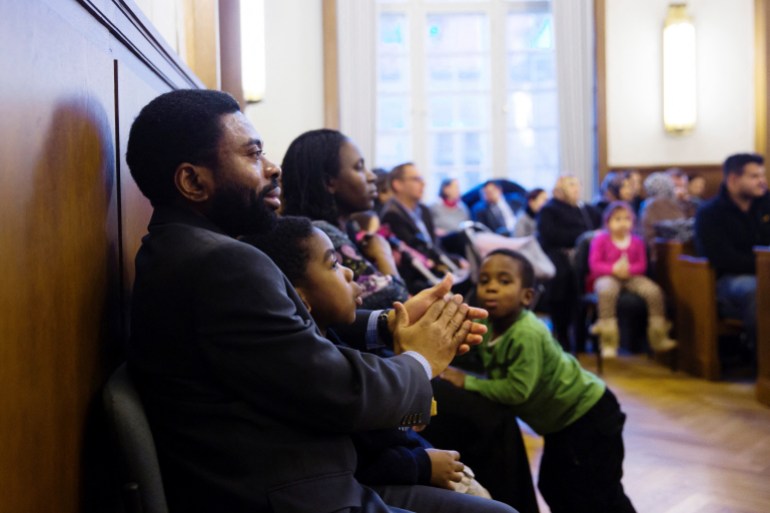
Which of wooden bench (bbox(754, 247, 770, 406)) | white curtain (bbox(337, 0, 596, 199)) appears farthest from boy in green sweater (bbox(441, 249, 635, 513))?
white curtain (bbox(337, 0, 596, 199))

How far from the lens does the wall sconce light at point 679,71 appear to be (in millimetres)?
8859

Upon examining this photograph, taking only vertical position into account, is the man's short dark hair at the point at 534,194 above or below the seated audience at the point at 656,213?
above

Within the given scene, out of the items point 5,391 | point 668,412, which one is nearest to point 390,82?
point 668,412

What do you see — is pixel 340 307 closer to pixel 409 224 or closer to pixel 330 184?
pixel 330 184

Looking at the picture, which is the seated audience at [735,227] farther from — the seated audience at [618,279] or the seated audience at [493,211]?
the seated audience at [493,211]

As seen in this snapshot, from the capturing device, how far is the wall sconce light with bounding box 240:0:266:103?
3812mm

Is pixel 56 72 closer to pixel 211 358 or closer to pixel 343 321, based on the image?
pixel 211 358

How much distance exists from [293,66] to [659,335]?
185 inches

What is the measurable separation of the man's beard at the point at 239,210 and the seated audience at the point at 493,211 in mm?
6078

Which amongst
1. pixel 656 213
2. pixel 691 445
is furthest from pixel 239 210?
pixel 656 213

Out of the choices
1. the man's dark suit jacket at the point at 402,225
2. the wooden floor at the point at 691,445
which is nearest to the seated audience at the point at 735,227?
the wooden floor at the point at 691,445

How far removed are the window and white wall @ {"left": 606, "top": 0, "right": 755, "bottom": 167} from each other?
25.6 inches

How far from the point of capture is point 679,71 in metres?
8.90

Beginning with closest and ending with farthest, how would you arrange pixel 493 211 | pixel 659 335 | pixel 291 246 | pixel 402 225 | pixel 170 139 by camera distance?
pixel 170 139, pixel 291 246, pixel 402 225, pixel 659 335, pixel 493 211
